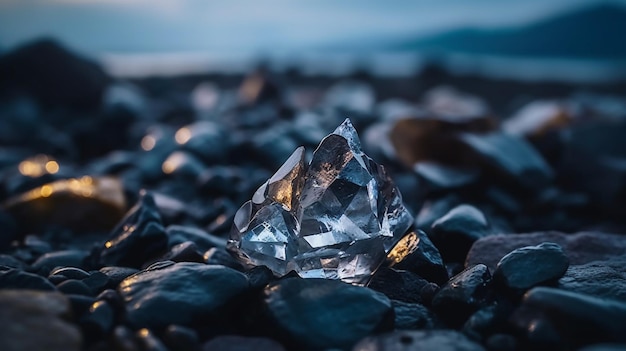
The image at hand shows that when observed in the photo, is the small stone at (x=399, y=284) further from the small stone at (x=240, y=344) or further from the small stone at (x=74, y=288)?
the small stone at (x=74, y=288)

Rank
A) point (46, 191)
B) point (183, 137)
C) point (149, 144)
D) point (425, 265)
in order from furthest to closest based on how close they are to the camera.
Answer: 1. point (149, 144)
2. point (183, 137)
3. point (46, 191)
4. point (425, 265)

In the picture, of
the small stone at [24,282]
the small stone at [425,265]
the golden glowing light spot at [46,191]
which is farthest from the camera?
the golden glowing light spot at [46,191]

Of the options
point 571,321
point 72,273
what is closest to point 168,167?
Result: point 72,273

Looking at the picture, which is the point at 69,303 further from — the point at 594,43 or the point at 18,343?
the point at 594,43

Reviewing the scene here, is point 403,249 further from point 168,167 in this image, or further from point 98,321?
point 168,167

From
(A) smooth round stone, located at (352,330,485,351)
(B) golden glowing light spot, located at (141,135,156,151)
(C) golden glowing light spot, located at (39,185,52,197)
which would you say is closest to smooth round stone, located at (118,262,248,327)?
(A) smooth round stone, located at (352,330,485,351)

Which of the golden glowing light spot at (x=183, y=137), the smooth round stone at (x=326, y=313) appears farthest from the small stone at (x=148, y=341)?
the golden glowing light spot at (x=183, y=137)

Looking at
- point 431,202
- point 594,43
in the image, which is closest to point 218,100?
point 431,202
